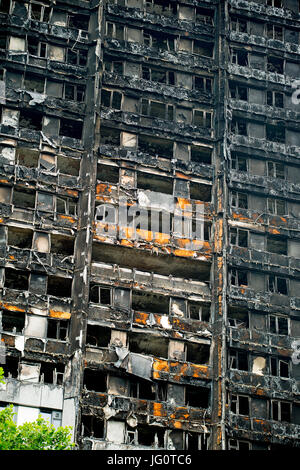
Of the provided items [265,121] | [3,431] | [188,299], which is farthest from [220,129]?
[3,431]

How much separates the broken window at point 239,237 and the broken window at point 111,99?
9605 millimetres

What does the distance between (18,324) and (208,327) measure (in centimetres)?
984

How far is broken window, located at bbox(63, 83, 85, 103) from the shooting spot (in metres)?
58.7

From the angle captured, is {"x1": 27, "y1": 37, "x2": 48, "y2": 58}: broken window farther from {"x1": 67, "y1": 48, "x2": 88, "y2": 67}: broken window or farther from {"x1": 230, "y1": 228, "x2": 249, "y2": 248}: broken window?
{"x1": 230, "y1": 228, "x2": 249, "y2": 248}: broken window

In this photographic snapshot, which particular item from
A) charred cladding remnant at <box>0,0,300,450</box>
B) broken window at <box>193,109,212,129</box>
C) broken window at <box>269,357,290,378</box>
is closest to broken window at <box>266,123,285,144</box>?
charred cladding remnant at <box>0,0,300,450</box>

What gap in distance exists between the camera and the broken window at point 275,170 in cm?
5988

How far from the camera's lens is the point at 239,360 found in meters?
54.2

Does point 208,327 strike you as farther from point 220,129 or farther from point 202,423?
point 220,129

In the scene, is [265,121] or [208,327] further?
[265,121]

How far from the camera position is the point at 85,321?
51906 mm

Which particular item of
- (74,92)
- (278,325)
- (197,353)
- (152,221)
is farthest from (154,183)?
(278,325)

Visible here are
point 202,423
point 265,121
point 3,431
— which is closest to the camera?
point 3,431

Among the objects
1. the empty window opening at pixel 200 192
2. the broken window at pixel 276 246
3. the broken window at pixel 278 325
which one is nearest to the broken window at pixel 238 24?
the empty window opening at pixel 200 192

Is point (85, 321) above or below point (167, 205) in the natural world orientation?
below
